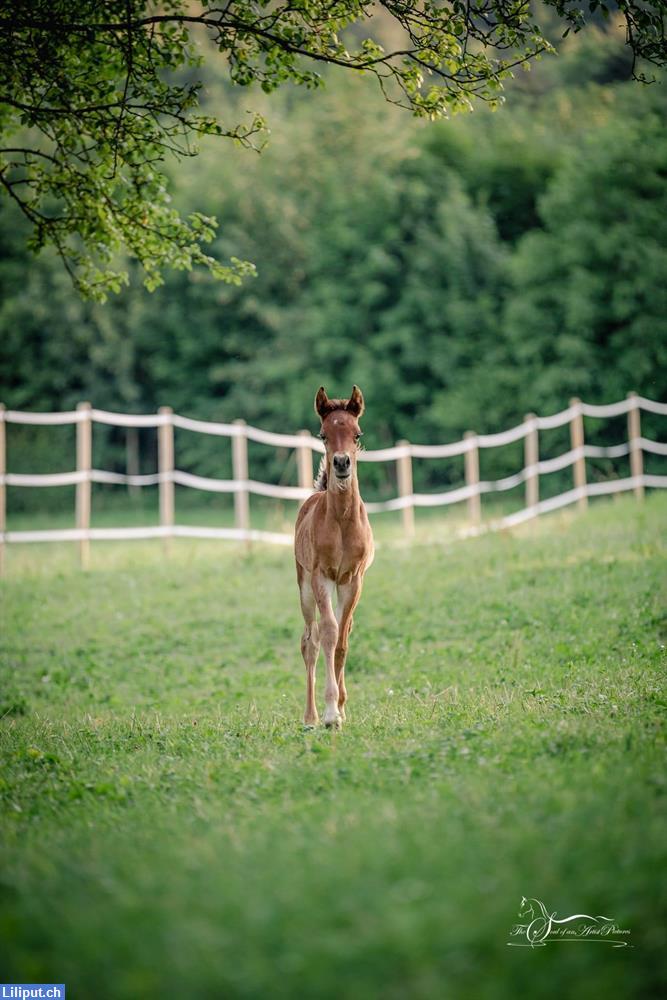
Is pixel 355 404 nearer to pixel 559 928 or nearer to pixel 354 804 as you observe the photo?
pixel 354 804

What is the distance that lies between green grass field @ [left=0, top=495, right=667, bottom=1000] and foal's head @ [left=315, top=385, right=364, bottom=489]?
1780 millimetres

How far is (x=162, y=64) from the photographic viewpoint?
27.2 ft

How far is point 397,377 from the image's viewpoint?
2983 cm

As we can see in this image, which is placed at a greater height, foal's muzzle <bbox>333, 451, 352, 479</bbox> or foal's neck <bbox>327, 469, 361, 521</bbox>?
foal's muzzle <bbox>333, 451, 352, 479</bbox>

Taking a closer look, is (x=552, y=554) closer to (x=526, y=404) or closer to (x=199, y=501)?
(x=526, y=404)

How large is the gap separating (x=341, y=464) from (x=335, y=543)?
798mm

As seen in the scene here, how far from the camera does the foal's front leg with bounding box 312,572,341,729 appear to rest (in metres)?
7.01

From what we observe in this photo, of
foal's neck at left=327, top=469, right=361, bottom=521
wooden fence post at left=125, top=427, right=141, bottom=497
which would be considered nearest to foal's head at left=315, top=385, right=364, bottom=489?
foal's neck at left=327, top=469, right=361, bottom=521

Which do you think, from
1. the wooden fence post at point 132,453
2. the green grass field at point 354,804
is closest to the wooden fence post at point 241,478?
the green grass field at point 354,804

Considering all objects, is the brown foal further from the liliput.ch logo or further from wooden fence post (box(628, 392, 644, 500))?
wooden fence post (box(628, 392, 644, 500))

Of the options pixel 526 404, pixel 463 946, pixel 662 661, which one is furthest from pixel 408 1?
pixel 526 404

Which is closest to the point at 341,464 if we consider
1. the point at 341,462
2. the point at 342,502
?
the point at 341,462

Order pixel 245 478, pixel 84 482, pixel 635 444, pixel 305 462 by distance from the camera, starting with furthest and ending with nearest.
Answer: pixel 635 444 < pixel 245 478 < pixel 305 462 < pixel 84 482

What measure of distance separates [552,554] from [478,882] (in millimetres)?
10794
